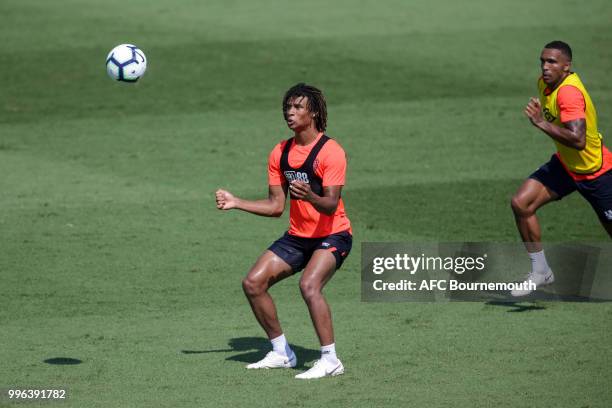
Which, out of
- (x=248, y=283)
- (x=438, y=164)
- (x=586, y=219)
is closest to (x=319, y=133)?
(x=248, y=283)

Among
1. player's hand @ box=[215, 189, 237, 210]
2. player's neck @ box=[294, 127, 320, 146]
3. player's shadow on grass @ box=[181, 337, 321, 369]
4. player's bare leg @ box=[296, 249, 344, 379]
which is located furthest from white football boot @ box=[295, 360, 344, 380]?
player's neck @ box=[294, 127, 320, 146]

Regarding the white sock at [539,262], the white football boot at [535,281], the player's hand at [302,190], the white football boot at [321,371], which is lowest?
the white football boot at [321,371]

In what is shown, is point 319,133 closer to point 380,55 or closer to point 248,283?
point 248,283

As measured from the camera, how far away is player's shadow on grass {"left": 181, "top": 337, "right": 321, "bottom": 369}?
11.0 meters

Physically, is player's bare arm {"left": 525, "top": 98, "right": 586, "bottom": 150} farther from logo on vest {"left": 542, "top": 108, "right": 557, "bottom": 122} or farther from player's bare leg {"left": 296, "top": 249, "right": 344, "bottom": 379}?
player's bare leg {"left": 296, "top": 249, "right": 344, "bottom": 379}

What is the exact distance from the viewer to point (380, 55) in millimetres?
27078

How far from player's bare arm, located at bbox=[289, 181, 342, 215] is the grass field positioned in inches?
61.0

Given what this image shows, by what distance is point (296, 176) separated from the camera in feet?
34.3

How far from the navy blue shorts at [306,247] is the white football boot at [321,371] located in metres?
0.90

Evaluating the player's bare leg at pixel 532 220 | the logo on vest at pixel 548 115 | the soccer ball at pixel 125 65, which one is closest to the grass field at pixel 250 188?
the player's bare leg at pixel 532 220

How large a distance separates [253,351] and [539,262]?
3.82m

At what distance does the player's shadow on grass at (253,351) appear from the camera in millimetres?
10992

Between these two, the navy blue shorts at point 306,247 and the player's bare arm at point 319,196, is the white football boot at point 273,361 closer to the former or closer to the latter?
the navy blue shorts at point 306,247

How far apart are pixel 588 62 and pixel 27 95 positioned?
1277 centimetres
